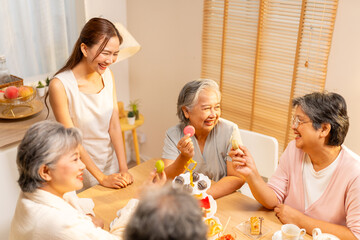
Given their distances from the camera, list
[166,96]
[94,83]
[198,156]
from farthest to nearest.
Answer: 1. [166,96]
2. [94,83]
3. [198,156]

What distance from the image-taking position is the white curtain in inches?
116

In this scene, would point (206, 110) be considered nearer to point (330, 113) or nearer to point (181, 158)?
point (181, 158)

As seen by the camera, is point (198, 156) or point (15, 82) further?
point (15, 82)

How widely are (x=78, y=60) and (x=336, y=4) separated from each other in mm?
1617

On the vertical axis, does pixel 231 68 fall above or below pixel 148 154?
above

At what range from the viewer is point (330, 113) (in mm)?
1725

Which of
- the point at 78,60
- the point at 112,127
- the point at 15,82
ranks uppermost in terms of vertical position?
the point at 78,60

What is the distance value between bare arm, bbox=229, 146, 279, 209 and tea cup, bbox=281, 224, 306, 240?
20cm

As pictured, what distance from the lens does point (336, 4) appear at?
2391mm

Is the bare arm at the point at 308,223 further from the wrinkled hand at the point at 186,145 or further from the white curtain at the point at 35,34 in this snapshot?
the white curtain at the point at 35,34

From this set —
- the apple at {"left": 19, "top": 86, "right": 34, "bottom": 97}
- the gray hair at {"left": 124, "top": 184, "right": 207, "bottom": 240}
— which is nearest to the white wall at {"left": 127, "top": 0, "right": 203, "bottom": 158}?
the apple at {"left": 19, "top": 86, "right": 34, "bottom": 97}

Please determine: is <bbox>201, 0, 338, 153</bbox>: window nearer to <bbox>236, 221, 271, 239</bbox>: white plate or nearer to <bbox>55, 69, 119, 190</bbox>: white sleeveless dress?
<bbox>55, 69, 119, 190</bbox>: white sleeveless dress

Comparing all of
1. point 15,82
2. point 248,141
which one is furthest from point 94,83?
point 248,141

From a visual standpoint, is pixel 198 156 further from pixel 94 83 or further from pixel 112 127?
pixel 94 83
